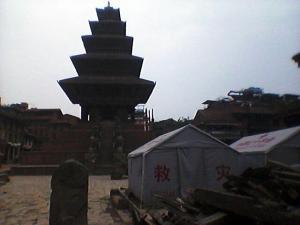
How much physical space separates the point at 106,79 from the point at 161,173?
2823 centimetres

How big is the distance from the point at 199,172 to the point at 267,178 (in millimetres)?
5502

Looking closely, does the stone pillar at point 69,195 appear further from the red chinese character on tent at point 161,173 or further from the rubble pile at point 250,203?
the red chinese character on tent at point 161,173

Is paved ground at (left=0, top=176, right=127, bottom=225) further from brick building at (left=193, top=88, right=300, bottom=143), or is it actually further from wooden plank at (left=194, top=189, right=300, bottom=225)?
brick building at (left=193, top=88, right=300, bottom=143)

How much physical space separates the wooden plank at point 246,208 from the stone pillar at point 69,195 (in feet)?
7.88

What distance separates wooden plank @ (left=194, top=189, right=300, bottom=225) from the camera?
13.7 feet

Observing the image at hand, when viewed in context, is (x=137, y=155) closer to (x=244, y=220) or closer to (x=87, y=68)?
(x=244, y=220)

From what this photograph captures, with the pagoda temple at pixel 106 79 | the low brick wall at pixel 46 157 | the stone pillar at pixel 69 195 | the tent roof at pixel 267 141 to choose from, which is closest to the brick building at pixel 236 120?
the pagoda temple at pixel 106 79

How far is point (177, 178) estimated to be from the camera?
436 inches

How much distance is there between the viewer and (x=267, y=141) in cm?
1530

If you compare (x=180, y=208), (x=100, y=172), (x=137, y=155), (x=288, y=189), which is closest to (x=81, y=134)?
(x=100, y=172)

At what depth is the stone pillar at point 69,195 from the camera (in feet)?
24.1

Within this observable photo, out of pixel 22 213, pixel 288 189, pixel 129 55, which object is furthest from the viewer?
pixel 129 55

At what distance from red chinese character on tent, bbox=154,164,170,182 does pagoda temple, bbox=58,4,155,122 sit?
1053 inches

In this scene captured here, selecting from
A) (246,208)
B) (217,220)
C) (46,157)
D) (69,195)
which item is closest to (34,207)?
(69,195)
